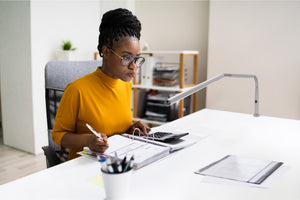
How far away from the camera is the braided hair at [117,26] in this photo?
1284 millimetres

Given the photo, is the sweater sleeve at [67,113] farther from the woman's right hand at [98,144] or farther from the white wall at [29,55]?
the white wall at [29,55]

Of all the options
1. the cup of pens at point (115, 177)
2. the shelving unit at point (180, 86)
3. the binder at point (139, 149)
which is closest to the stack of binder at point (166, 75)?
the shelving unit at point (180, 86)

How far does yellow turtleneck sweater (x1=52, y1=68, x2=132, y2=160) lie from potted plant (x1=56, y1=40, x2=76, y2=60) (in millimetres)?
1642

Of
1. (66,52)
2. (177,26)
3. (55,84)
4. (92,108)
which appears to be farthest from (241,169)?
(177,26)

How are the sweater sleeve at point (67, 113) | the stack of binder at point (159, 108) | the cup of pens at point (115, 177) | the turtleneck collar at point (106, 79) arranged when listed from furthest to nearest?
the stack of binder at point (159, 108)
the turtleneck collar at point (106, 79)
the sweater sleeve at point (67, 113)
the cup of pens at point (115, 177)

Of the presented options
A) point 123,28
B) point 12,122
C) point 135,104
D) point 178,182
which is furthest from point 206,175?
point 12,122

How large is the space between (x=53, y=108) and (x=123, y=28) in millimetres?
535

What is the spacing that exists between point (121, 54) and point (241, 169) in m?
0.67

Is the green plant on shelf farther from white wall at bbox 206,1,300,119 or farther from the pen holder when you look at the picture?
the pen holder

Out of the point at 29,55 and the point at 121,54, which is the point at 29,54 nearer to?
the point at 29,55

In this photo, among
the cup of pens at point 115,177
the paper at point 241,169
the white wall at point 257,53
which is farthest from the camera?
the white wall at point 257,53

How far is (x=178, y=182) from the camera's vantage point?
36.9 inches

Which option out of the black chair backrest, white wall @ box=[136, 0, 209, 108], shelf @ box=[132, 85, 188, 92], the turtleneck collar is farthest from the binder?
white wall @ box=[136, 0, 209, 108]

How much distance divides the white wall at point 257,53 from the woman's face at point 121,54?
174 centimetres
